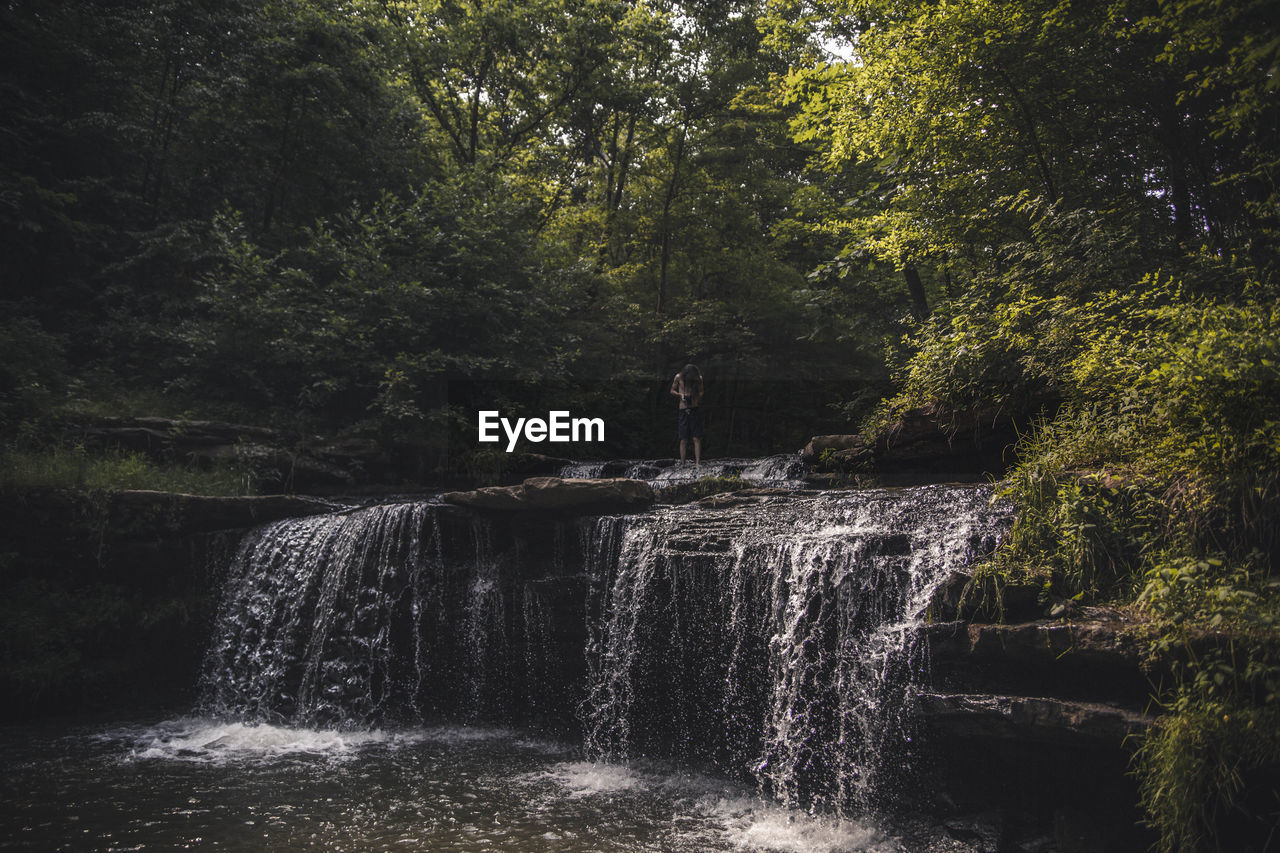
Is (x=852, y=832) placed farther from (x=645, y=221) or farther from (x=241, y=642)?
(x=645, y=221)

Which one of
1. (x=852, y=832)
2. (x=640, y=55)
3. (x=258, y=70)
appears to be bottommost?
(x=852, y=832)

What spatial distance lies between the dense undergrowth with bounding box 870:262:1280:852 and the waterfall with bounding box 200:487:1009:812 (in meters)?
0.75

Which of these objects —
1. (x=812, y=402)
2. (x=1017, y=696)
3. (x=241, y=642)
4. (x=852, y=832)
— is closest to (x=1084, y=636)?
(x=1017, y=696)

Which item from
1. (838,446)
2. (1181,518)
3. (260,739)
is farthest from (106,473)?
(1181,518)

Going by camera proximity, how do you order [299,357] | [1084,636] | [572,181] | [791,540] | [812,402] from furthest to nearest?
[572,181] → [812,402] → [299,357] → [791,540] → [1084,636]

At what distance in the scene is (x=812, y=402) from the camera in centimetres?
1906

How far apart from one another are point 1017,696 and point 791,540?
Result: 88.1 inches

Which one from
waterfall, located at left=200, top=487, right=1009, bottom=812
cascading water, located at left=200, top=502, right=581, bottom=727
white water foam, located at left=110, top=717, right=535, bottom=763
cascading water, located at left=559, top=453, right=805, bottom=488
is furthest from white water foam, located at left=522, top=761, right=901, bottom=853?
cascading water, located at left=559, top=453, right=805, bottom=488

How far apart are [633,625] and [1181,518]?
15.1ft

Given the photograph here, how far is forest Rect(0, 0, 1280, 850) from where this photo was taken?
5.21 m

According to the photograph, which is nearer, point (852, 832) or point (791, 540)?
point (852, 832)

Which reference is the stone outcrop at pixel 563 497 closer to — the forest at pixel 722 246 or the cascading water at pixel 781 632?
the cascading water at pixel 781 632

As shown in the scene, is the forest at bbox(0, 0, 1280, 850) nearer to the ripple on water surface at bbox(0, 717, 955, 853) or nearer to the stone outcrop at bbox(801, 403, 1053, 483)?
the stone outcrop at bbox(801, 403, 1053, 483)

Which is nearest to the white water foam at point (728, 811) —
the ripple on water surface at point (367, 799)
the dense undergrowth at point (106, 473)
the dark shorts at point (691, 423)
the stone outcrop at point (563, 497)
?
the ripple on water surface at point (367, 799)
